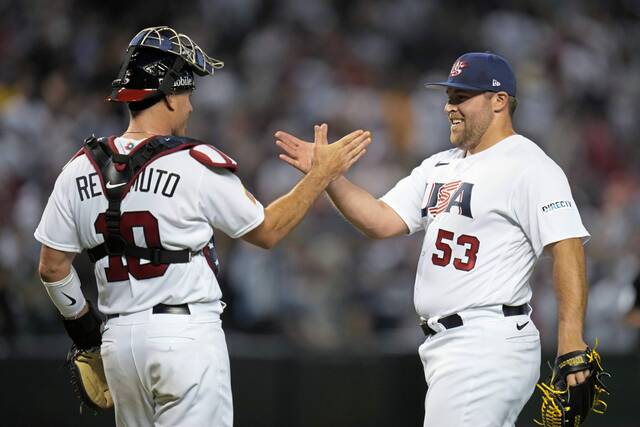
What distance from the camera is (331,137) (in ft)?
38.0

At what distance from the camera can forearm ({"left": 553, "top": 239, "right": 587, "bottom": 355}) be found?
475cm

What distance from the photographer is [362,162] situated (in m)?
11.3

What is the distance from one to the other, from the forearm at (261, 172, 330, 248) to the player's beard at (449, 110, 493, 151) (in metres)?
0.86

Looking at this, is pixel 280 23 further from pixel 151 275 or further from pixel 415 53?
pixel 151 275

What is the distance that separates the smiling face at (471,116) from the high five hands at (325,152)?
17.9 inches

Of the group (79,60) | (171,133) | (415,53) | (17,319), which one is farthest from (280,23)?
(171,133)

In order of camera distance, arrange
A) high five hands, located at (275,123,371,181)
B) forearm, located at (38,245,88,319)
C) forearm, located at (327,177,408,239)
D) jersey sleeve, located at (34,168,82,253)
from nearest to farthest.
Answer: jersey sleeve, located at (34,168,82,253), forearm, located at (38,245,88,319), high five hands, located at (275,123,371,181), forearm, located at (327,177,408,239)

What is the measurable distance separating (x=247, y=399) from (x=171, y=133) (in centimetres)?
417

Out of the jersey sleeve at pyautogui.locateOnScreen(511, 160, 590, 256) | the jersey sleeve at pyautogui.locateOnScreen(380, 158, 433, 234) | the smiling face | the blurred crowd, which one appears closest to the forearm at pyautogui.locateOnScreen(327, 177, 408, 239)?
the jersey sleeve at pyautogui.locateOnScreen(380, 158, 433, 234)

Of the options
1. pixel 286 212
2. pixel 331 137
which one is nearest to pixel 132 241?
pixel 286 212

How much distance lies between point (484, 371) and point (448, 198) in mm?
874

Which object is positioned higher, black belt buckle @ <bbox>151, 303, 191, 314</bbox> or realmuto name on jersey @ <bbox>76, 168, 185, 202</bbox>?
realmuto name on jersey @ <bbox>76, 168, 185, 202</bbox>

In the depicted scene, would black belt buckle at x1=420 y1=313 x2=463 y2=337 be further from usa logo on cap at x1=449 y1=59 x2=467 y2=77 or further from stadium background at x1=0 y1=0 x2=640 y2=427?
stadium background at x1=0 y1=0 x2=640 y2=427

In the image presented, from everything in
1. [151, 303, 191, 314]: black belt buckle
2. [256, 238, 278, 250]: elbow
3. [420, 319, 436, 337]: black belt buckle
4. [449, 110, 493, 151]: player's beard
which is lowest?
[420, 319, 436, 337]: black belt buckle
